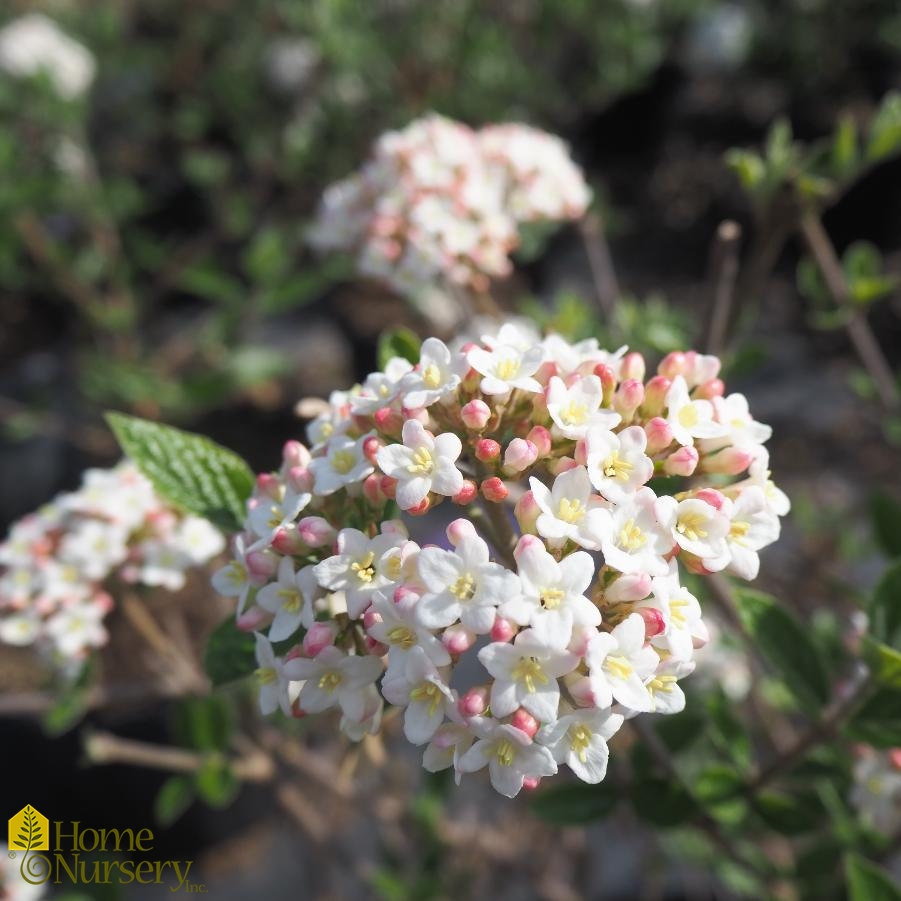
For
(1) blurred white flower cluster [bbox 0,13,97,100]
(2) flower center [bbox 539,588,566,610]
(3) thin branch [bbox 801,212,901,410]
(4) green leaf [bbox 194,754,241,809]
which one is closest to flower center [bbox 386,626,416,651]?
(2) flower center [bbox 539,588,566,610]

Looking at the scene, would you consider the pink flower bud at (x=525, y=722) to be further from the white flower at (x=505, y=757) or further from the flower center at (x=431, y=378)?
the flower center at (x=431, y=378)

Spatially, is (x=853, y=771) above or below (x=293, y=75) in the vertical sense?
below

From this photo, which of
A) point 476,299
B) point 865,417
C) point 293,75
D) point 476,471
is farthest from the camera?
point 293,75

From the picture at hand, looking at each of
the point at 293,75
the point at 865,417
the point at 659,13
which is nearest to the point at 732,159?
the point at 865,417

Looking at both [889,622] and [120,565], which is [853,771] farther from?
[120,565]

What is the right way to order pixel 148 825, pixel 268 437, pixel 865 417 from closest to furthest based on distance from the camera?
pixel 148 825, pixel 268 437, pixel 865 417

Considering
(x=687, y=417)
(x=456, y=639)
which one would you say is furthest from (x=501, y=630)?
(x=687, y=417)

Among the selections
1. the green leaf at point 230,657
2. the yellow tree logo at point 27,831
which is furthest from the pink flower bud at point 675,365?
the yellow tree logo at point 27,831

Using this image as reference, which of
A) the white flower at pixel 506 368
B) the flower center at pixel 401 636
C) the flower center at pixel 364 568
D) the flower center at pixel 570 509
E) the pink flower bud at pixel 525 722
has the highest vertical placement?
the white flower at pixel 506 368
